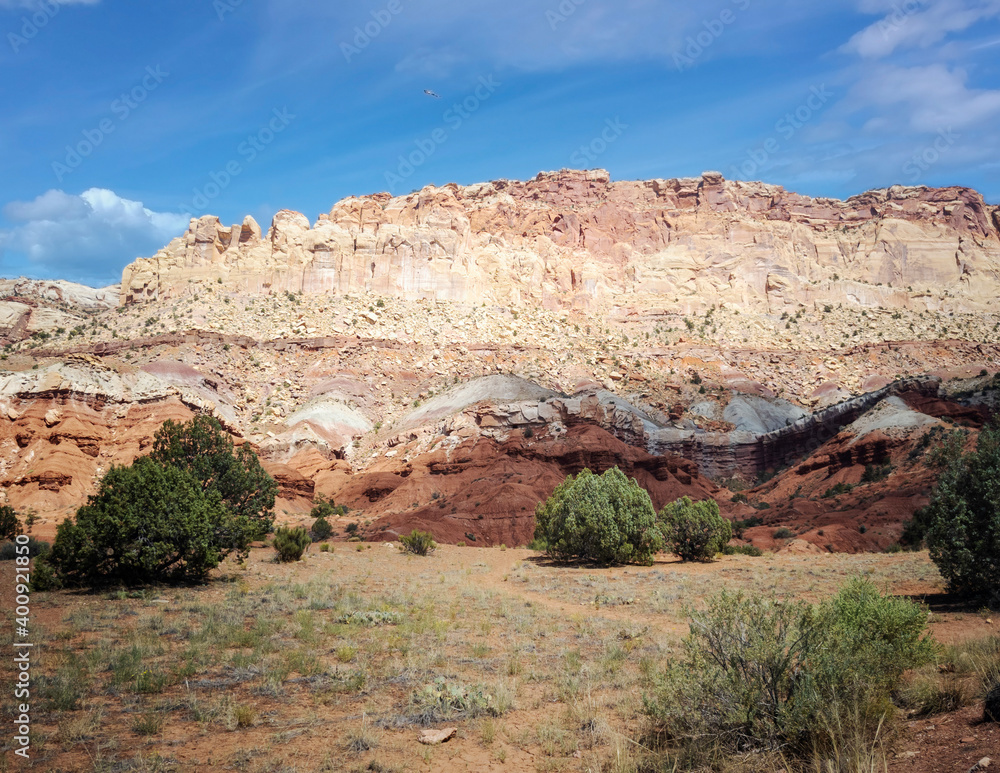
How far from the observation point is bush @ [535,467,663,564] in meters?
23.8

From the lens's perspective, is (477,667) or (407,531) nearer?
(477,667)

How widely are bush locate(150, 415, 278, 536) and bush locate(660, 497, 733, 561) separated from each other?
51.3 feet

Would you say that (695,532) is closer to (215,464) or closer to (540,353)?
(215,464)

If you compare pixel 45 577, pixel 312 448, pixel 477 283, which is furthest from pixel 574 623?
pixel 477 283

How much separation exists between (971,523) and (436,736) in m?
10.8

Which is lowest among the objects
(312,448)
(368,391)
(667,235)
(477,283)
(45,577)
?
(45,577)

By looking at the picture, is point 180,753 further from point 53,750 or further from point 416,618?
point 416,618

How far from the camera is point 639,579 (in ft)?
65.1

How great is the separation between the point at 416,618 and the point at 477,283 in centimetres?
6529

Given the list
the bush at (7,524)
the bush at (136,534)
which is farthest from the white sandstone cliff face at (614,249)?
the bush at (136,534)

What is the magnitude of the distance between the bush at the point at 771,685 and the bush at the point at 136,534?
487 inches

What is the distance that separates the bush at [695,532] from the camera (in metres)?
25.6

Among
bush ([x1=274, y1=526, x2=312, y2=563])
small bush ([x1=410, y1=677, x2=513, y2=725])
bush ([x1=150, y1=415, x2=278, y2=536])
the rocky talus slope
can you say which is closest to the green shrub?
small bush ([x1=410, y1=677, x2=513, y2=725])

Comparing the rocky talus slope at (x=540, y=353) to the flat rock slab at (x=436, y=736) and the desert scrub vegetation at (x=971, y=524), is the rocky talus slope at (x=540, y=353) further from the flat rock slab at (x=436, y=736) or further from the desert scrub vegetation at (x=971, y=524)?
the flat rock slab at (x=436, y=736)
